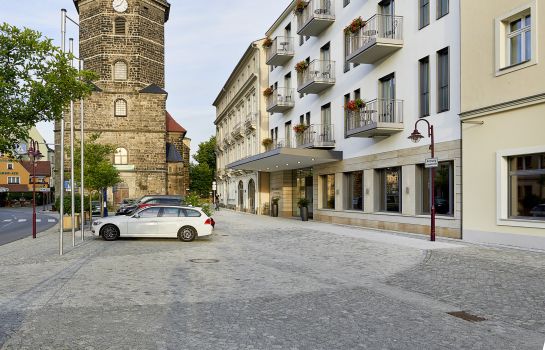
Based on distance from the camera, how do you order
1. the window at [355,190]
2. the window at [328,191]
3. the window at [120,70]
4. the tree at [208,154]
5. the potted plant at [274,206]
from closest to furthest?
the window at [355,190], the window at [328,191], the potted plant at [274,206], the window at [120,70], the tree at [208,154]

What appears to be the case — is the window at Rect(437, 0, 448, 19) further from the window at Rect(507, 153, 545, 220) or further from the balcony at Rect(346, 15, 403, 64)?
the window at Rect(507, 153, 545, 220)

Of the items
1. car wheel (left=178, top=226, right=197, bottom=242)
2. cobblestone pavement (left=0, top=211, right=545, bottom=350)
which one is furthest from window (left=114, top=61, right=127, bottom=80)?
cobblestone pavement (left=0, top=211, right=545, bottom=350)

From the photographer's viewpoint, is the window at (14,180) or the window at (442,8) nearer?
the window at (442,8)

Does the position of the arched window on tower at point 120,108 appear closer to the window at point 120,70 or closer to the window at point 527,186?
the window at point 120,70

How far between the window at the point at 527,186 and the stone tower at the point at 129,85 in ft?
135

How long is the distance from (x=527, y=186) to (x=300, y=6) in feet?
62.5

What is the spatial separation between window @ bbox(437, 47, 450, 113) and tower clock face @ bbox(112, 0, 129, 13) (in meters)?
39.4

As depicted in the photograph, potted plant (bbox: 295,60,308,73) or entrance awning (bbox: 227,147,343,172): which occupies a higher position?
potted plant (bbox: 295,60,308,73)

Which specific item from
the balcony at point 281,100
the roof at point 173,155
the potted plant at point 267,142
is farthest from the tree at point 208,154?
the balcony at point 281,100

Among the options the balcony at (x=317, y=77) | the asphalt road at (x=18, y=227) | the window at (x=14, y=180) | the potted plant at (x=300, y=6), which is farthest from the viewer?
the window at (x=14, y=180)

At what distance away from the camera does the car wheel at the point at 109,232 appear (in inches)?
691

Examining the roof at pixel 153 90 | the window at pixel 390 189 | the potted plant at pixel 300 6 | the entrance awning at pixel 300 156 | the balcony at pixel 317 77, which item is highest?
the potted plant at pixel 300 6

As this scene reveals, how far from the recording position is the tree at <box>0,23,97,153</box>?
31.6ft

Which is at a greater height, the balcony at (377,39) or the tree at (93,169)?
the balcony at (377,39)
